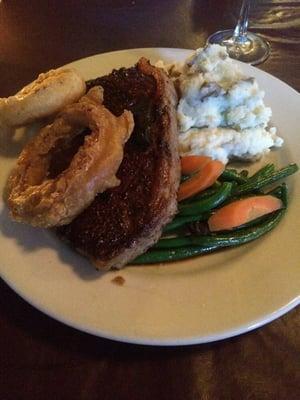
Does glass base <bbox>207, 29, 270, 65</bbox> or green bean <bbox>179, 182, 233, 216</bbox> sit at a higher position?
glass base <bbox>207, 29, 270, 65</bbox>

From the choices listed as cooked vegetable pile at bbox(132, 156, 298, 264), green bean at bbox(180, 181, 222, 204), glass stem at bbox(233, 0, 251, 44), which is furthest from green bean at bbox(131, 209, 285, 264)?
glass stem at bbox(233, 0, 251, 44)

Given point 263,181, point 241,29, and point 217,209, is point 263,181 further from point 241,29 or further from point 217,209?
point 241,29

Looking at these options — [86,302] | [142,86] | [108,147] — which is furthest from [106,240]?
[142,86]

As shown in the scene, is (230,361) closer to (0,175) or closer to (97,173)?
(97,173)

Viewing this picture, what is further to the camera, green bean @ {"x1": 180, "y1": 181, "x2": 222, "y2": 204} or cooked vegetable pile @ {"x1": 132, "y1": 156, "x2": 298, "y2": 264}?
green bean @ {"x1": 180, "y1": 181, "x2": 222, "y2": 204}

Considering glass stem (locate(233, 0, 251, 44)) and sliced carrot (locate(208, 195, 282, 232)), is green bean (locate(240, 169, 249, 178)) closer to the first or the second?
sliced carrot (locate(208, 195, 282, 232))

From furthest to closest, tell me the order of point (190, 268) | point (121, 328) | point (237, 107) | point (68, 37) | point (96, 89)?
point (68, 37) < point (237, 107) < point (96, 89) < point (190, 268) < point (121, 328)
